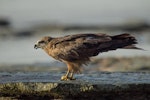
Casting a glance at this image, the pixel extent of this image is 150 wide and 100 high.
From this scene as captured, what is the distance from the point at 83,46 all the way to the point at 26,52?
11.1 m

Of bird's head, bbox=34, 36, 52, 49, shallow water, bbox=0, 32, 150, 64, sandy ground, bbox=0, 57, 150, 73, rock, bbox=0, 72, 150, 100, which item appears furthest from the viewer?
shallow water, bbox=0, 32, 150, 64

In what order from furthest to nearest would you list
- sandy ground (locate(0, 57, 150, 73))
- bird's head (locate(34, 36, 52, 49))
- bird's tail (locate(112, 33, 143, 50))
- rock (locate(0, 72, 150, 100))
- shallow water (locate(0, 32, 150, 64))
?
1. shallow water (locate(0, 32, 150, 64))
2. sandy ground (locate(0, 57, 150, 73))
3. bird's head (locate(34, 36, 52, 49))
4. bird's tail (locate(112, 33, 143, 50))
5. rock (locate(0, 72, 150, 100))

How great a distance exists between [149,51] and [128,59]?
2.39m

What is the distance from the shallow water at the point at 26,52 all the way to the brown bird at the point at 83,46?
27.3 feet

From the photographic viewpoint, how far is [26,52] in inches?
890

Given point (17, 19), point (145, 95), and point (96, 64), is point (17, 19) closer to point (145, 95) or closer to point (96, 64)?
point (96, 64)

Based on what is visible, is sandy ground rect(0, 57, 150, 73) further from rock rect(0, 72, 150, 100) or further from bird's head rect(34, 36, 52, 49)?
rock rect(0, 72, 150, 100)

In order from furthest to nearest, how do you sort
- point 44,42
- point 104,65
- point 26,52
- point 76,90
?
point 26,52, point 104,65, point 44,42, point 76,90

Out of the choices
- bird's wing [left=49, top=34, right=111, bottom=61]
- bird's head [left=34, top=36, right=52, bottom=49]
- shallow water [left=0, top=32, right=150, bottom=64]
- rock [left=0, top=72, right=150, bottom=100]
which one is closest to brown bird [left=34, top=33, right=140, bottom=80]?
bird's wing [left=49, top=34, right=111, bottom=61]

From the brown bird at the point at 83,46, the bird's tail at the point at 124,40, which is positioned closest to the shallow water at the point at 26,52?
the brown bird at the point at 83,46

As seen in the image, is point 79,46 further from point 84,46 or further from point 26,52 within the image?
point 26,52

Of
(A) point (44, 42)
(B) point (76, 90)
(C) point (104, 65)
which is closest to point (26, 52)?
(C) point (104, 65)

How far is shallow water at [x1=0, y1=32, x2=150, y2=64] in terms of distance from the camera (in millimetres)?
20688

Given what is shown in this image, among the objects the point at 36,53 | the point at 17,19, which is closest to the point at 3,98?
the point at 36,53
